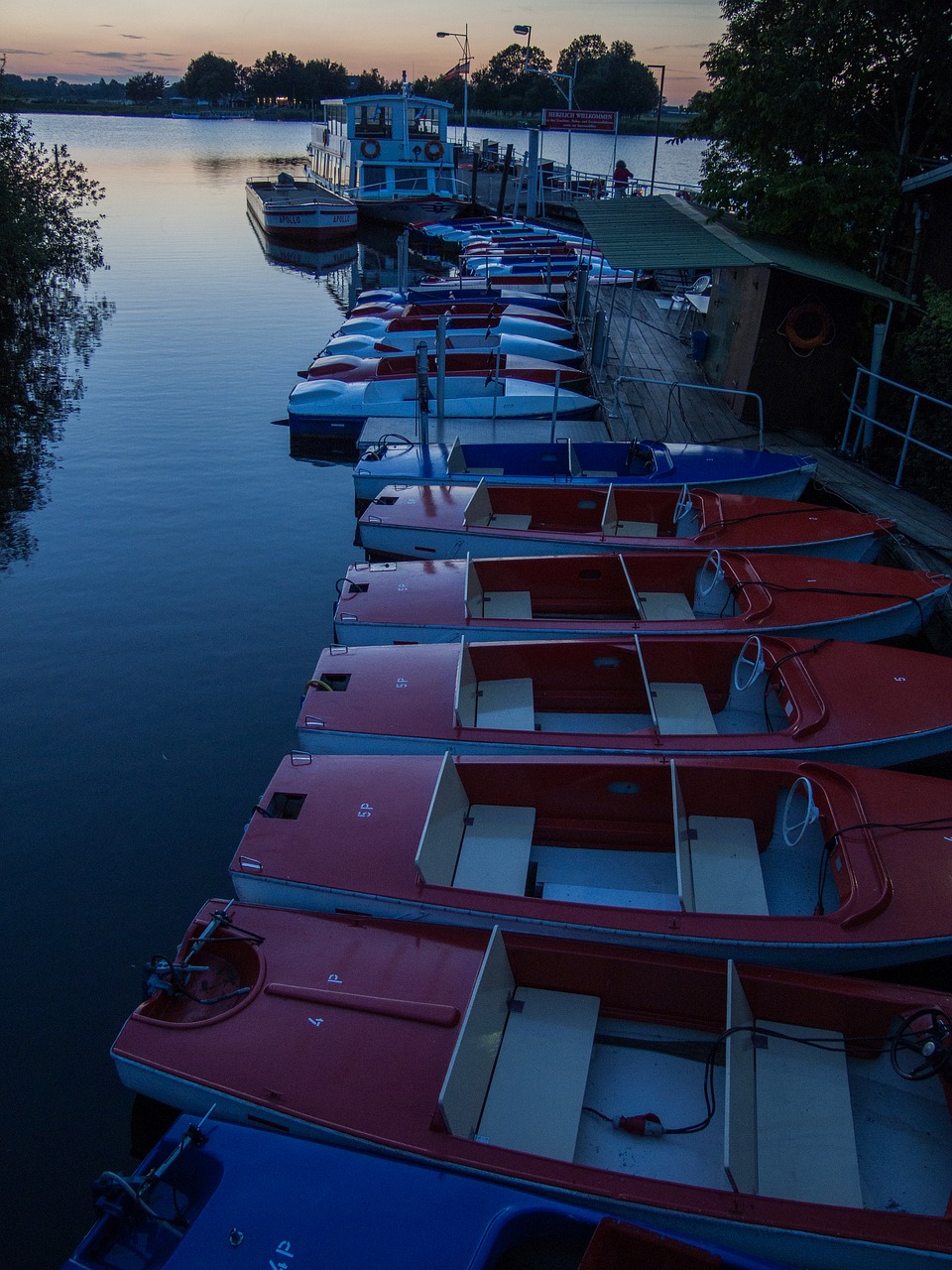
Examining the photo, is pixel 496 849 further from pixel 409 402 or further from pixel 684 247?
pixel 409 402

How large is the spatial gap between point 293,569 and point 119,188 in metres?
61.5

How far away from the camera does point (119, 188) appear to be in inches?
2386

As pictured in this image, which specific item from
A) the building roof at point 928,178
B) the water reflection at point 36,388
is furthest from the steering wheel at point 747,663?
the water reflection at point 36,388

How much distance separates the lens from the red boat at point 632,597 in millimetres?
8398

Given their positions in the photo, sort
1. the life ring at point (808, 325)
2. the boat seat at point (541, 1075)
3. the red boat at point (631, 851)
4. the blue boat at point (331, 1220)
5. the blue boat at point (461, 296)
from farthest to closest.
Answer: the blue boat at point (461, 296)
the life ring at point (808, 325)
the red boat at point (631, 851)
the boat seat at point (541, 1075)
the blue boat at point (331, 1220)

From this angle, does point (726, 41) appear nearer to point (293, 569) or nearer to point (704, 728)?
point (293, 569)

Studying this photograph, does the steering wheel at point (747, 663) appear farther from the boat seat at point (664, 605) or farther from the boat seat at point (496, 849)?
the boat seat at point (496, 849)

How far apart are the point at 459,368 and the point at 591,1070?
15.1 meters

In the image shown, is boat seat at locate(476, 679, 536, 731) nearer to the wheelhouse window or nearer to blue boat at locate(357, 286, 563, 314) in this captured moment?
blue boat at locate(357, 286, 563, 314)

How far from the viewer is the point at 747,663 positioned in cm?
768

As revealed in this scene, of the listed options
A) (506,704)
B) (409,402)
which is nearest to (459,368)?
(409,402)

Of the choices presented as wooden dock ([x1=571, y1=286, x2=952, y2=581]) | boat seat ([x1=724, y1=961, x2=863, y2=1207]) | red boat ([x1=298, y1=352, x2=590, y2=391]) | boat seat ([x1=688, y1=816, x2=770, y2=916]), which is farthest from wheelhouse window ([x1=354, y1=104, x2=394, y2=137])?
boat seat ([x1=724, y1=961, x2=863, y2=1207])

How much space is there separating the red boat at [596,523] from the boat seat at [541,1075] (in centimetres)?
565

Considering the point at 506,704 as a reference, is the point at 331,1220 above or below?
below
